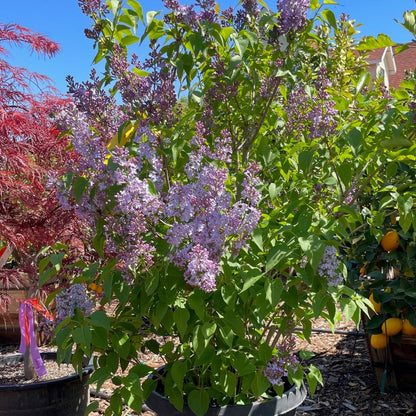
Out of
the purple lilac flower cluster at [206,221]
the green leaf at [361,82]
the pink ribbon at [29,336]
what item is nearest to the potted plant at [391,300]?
the green leaf at [361,82]

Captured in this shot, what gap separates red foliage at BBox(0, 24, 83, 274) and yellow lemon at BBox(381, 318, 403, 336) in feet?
5.91

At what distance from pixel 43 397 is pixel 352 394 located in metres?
1.77

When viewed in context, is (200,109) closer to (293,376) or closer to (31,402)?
(293,376)

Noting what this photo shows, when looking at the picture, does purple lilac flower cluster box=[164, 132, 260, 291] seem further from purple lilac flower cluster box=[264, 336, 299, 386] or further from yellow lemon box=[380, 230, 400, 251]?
yellow lemon box=[380, 230, 400, 251]

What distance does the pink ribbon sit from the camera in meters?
2.54

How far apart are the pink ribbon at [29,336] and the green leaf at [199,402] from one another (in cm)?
106

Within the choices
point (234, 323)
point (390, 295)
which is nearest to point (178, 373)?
point (234, 323)

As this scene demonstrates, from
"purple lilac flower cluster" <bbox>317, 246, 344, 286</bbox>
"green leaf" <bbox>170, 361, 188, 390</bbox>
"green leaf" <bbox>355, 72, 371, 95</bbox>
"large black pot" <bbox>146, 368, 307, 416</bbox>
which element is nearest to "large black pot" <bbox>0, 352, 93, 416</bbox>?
"large black pot" <bbox>146, 368, 307, 416</bbox>

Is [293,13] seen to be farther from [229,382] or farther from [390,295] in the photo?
[390,295]

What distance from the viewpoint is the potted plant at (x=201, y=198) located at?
1538mm

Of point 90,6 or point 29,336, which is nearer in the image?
point 90,6

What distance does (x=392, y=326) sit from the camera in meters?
2.86

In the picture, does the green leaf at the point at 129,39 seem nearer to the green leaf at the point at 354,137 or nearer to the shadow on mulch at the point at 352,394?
the green leaf at the point at 354,137

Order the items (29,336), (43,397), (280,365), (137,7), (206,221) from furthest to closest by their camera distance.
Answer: (29,336) → (43,397) → (280,365) → (137,7) → (206,221)
